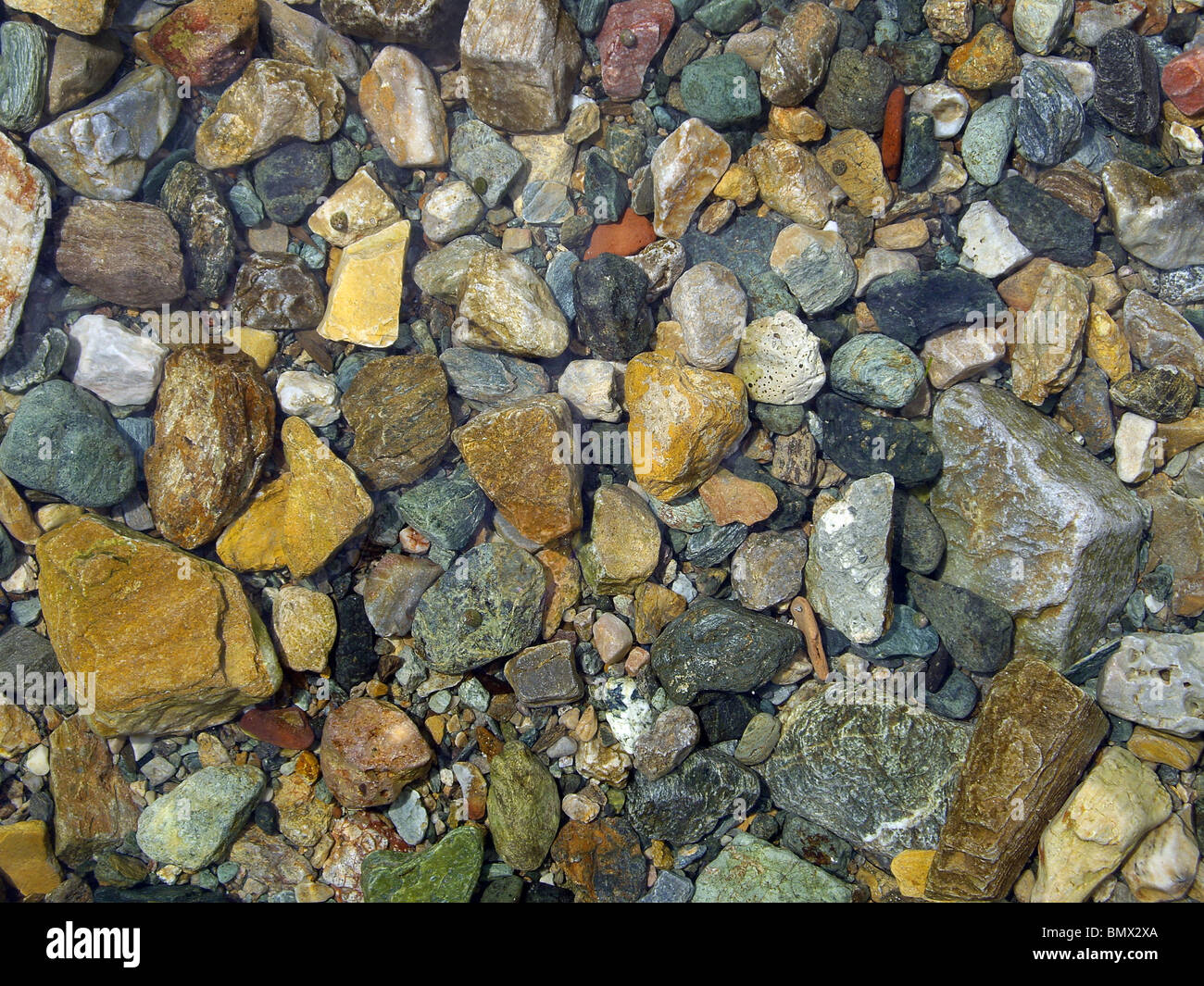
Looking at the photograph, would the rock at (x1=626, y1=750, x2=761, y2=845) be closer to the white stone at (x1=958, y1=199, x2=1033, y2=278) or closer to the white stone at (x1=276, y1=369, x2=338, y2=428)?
the white stone at (x1=276, y1=369, x2=338, y2=428)

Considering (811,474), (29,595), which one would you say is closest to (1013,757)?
(811,474)

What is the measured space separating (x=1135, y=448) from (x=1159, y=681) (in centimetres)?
143

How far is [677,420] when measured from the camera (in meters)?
4.28

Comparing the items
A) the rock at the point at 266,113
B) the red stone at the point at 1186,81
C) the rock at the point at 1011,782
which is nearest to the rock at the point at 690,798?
the rock at the point at 1011,782

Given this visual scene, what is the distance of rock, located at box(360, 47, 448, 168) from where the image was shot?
4.82 m

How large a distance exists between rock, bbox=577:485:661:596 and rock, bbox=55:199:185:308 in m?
3.04

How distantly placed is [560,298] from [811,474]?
1.98m

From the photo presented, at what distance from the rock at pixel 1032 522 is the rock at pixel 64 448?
5.09 metres

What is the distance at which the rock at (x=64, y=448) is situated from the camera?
4.31 metres

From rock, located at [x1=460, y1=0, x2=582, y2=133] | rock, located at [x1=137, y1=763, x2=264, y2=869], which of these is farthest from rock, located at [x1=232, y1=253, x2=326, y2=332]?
rock, located at [x1=137, y1=763, x2=264, y2=869]

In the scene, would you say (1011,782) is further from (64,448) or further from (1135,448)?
(64,448)

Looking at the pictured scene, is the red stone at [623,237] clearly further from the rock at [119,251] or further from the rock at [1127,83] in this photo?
the rock at [1127,83]

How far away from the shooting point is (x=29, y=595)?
15.0ft

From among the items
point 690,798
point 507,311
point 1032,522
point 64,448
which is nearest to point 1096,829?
point 1032,522
